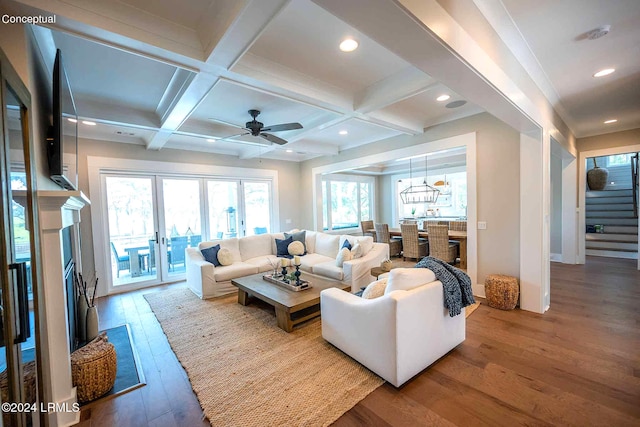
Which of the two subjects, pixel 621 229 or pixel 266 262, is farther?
pixel 621 229

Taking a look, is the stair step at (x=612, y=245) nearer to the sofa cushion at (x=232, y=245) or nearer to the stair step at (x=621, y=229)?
the stair step at (x=621, y=229)

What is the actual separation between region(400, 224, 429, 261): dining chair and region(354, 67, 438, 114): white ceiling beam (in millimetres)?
3585

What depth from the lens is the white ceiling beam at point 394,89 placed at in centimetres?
272

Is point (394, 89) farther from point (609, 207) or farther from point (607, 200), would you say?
point (607, 200)

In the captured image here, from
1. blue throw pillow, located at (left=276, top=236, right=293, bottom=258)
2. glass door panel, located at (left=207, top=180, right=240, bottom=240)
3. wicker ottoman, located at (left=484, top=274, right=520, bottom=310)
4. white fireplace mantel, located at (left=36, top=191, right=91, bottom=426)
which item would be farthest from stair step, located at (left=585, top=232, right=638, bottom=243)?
white fireplace mantel, located at (left=36, top=191, right=91, bottom=426)

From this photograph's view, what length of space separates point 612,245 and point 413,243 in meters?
4.94

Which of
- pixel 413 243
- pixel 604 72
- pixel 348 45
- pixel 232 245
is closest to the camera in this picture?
pixel 348 45

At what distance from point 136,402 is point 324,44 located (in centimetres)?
327

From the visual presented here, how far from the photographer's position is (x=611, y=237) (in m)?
6.57

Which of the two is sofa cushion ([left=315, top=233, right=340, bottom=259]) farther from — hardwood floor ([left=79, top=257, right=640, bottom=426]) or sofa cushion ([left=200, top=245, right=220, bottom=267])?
hardwood floor ([left=79, top=257, right=640, bottom=426])

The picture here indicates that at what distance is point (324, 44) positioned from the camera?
89.7 inches

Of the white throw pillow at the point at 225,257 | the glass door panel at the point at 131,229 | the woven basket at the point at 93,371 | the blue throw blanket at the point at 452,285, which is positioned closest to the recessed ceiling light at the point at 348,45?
the blue throw blanket at the point at 452,285

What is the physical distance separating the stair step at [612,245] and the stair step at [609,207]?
1127 millimetres

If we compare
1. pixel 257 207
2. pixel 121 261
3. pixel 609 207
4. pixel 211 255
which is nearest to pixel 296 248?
pixel 211 255
